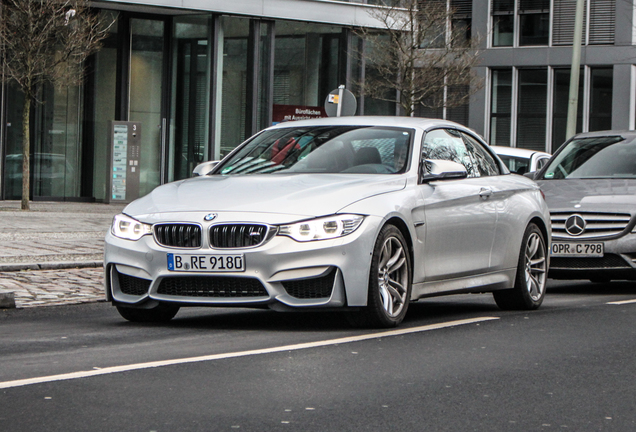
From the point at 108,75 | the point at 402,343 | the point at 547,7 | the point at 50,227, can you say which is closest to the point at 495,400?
the point at 402,343

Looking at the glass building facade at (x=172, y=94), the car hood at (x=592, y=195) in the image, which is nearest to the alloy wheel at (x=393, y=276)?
the car hood at (x=592, y=195)

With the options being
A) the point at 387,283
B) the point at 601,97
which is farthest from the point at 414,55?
the point at 387,283

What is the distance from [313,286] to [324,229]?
363mm

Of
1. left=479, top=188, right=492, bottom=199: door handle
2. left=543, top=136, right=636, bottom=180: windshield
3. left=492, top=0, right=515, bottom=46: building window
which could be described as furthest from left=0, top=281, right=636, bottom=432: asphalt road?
left=492, top=0, right=515, bottom=46: building window

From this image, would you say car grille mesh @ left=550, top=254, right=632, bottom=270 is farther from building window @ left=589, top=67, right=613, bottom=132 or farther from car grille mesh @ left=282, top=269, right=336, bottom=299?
building window @ left=589, top=67, right=613, bottom=132

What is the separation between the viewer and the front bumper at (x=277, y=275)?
23.7ft

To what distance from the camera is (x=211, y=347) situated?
22.3ft

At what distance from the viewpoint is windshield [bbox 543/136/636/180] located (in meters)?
12.9

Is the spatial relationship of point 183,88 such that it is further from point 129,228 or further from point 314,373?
point 314,373

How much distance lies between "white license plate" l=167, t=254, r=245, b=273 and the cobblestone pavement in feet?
8.30

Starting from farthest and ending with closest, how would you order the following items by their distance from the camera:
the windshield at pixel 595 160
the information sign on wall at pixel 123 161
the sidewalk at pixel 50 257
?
1. the information sign on wall at pixel 123 161
2. the windshield at pixel 595 160
3. the sidewalk at pixel 50 257

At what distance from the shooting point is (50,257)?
1343cm

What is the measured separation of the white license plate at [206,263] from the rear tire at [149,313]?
0.70m

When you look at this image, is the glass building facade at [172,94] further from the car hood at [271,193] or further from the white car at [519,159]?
the car hood at [271,193]
